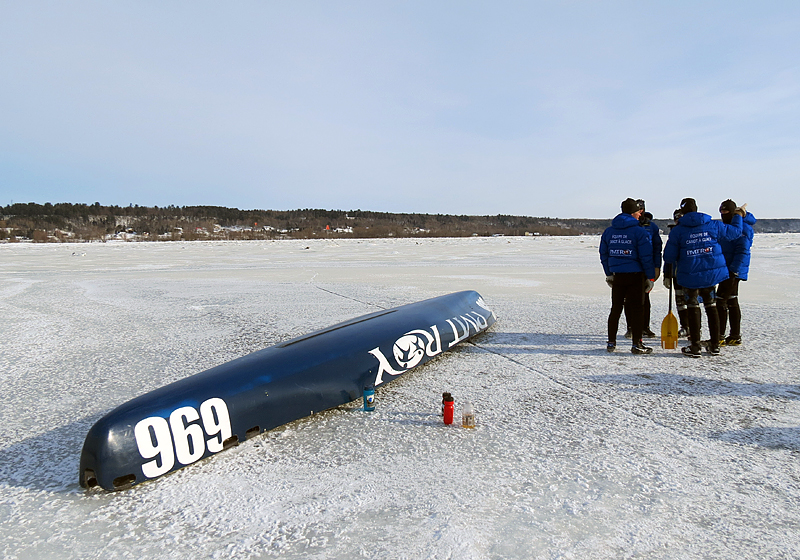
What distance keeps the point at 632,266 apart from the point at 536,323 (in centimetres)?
193

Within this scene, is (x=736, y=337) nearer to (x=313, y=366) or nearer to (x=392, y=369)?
(x=392, y=369)

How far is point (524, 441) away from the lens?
10.6ft

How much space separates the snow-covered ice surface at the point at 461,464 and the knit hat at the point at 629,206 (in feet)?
5.22

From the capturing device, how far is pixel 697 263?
17.3 ft

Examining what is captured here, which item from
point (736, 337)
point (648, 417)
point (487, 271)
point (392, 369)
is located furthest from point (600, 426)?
point (487, 271)

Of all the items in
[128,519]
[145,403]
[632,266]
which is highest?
[632,266]

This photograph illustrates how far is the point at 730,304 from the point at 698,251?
0.99 meters

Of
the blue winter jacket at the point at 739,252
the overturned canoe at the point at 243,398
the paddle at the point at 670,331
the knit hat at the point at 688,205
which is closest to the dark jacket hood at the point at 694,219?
the knit hat at the point at 688,205

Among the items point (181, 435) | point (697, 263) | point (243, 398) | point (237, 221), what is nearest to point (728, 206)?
point (697, 263)

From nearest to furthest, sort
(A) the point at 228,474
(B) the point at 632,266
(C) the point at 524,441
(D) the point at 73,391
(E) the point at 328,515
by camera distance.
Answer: (E) the point at 328,515 → (A) the point at 228,474 → (C) the point at 524,441 → (D) the point at 73,391 → (B) the point at 632,266

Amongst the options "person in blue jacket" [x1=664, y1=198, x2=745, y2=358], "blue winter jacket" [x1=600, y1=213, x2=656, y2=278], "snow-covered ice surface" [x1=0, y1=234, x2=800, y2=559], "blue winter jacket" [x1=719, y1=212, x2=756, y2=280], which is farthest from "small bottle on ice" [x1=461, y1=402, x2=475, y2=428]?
"blue winter jacket" [x1=719, y1=212, x2=756, y2=280]

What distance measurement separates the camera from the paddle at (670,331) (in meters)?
5.44

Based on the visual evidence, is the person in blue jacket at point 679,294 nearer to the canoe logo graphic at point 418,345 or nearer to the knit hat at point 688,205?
the knit hat at point 688,205

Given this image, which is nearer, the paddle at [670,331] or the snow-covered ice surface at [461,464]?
the snow-covered ice surface at [461,464]
